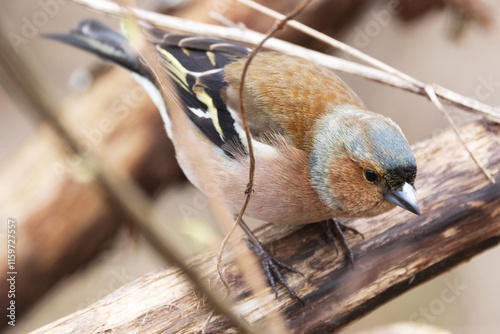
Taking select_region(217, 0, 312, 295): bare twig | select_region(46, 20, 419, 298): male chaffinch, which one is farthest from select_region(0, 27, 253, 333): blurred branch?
select_region(46, 20, 419, 298): male chaffinch

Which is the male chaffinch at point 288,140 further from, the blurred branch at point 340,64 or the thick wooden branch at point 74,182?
the thick wooden branch at point 74,182

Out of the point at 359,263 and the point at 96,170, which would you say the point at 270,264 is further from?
the point at 96,170

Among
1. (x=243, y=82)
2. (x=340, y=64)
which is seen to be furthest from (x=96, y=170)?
(x=340, y=64)

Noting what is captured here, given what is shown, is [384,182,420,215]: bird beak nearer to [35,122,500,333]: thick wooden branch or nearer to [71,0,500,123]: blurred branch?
[35,122,500,333]: thick wooden branch

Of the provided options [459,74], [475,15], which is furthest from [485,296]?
[475,15]

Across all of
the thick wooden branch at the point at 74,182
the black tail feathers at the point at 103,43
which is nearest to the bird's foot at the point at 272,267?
the black tail feathers at the point at 103,43
